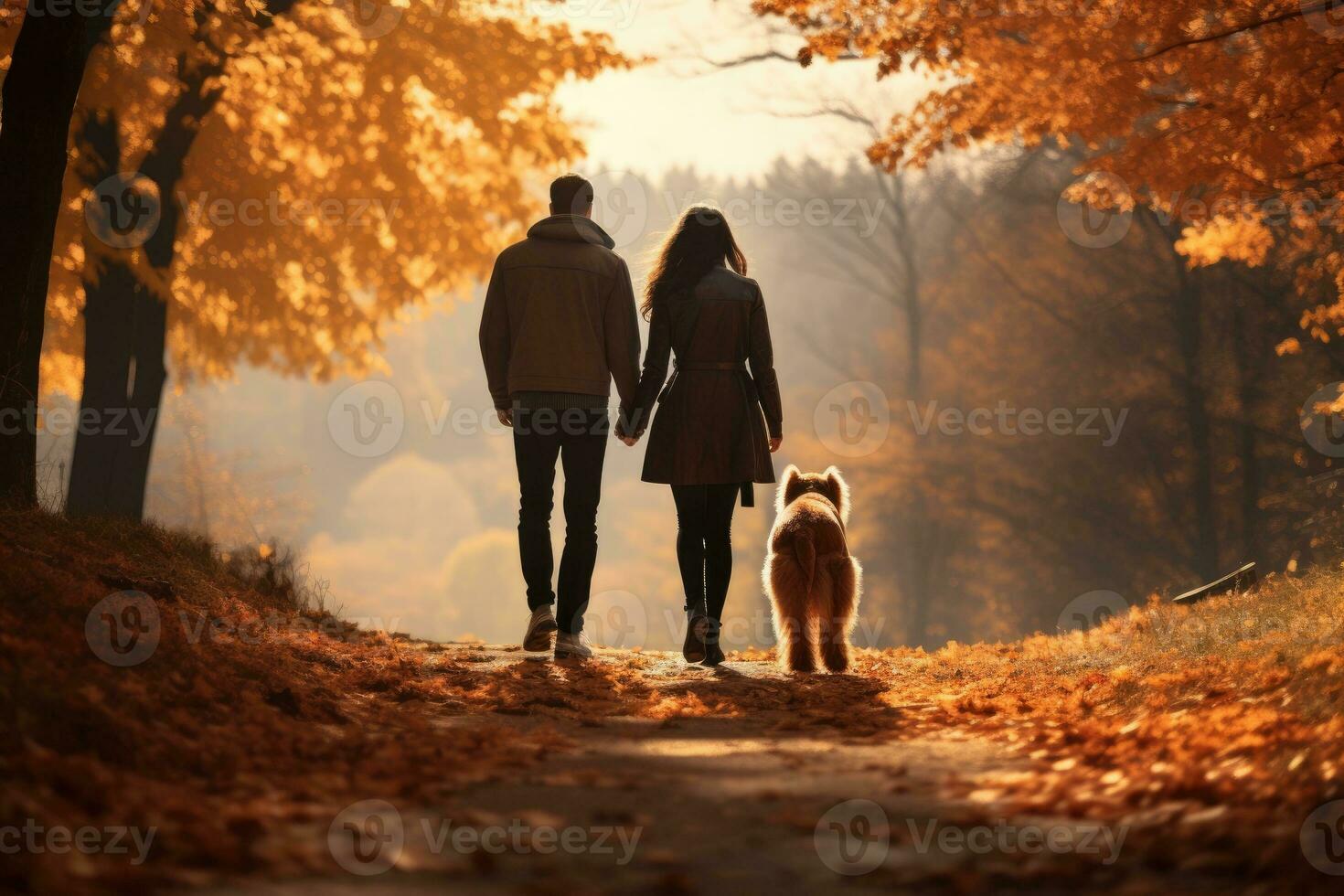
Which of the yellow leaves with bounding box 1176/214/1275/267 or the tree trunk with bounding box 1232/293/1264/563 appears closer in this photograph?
the yellow leaves with bounding box 1176/214/1275/267

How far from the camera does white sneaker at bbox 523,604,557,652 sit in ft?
23.4

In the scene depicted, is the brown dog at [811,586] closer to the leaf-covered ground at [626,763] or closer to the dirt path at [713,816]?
the leaf-covered ground at [626,763]

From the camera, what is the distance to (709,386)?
7.00m

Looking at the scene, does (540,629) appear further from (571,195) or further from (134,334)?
(134,334)

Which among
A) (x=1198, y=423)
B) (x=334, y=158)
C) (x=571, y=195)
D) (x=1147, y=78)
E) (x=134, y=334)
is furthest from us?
(x=1198, y=423)

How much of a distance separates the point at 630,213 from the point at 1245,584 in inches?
589

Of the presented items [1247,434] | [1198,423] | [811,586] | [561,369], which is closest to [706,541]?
[811,586]

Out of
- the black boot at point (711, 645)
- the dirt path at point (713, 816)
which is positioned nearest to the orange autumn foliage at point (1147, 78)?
the black boot at point (711, 645)

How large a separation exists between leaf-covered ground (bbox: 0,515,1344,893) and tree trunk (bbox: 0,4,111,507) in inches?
25.4

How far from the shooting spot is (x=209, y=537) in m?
9.23

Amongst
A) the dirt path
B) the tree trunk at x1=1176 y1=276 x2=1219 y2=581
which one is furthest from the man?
the tree trunk at x1=1176 y1=276 x2=1219 y2=581

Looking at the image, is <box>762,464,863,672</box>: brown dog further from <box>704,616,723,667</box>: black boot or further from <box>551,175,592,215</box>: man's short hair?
<box>551,175,592,215</box>: man's short hair

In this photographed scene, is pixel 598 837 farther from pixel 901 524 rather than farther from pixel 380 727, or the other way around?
pixel 901 524

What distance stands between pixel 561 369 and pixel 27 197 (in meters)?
3.29
